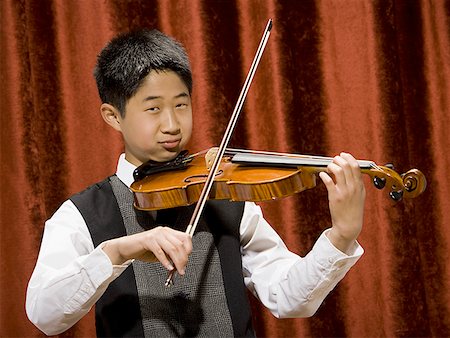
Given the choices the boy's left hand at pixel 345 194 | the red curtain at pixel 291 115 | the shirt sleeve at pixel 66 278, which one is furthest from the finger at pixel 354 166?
the red curtain at pixel 291 115

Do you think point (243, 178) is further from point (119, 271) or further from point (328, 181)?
point (119, 271)

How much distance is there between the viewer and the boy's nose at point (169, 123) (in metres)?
1.23

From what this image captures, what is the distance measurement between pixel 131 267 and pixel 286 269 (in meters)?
0.29

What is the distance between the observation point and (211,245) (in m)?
1.29

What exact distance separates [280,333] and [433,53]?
91 centimetres

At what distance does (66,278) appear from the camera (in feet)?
3.59

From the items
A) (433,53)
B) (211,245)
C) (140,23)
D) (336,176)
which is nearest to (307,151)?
(433,53)

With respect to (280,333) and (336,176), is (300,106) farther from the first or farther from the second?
(336,176)

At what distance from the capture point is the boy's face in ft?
4.06

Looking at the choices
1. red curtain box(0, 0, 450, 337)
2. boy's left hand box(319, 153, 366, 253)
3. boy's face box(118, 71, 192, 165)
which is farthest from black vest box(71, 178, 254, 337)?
red curtain box(0, 0, 450, 337)

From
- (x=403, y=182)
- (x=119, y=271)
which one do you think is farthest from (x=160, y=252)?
(x=403, y=182)

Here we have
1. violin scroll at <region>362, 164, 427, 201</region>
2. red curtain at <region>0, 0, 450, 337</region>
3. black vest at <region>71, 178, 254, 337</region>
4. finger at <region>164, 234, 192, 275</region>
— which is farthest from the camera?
red curtain at <region>0, 0, 450, 337</region>

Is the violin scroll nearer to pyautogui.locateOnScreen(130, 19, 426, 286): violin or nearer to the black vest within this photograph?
pyautogui.locateOnScreen(130, 19, 426, 286): violin

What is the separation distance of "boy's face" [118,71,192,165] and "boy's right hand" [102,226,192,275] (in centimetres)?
23
